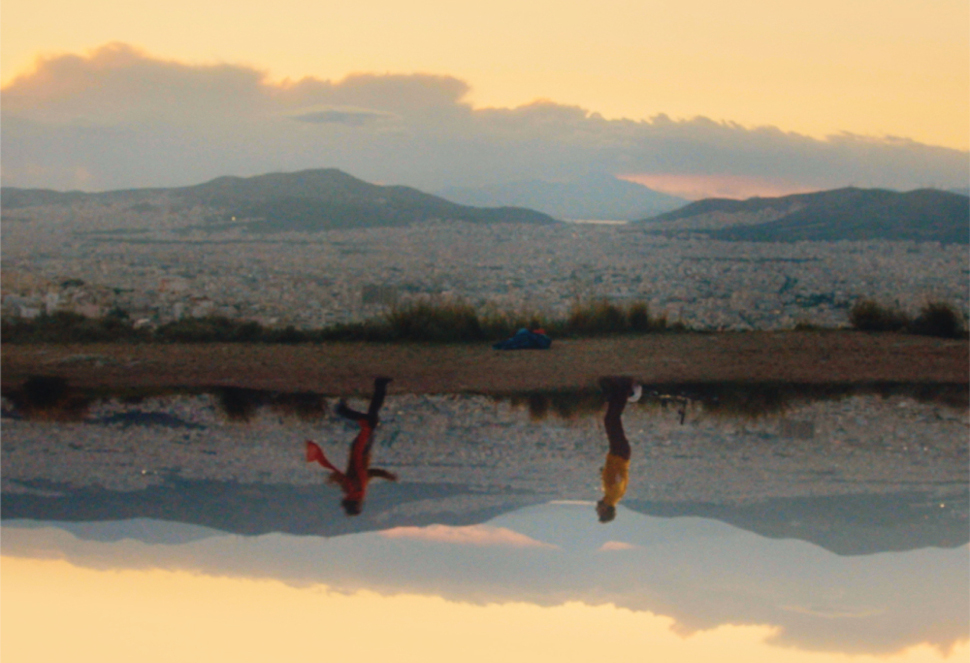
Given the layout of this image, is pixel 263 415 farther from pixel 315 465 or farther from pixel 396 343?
pixel 396 343

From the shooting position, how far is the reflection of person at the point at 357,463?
468 centimetres

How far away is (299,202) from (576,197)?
2.16 metres

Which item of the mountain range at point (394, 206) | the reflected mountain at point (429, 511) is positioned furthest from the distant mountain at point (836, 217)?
the reflected mountain at point (429, 511)

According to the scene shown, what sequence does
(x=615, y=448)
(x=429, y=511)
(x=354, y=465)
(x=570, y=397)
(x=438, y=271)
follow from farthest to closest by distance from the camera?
(x=438, y=271)
(x=570, y=397)
(x=615, y=448)
(x=354, y=465)
(x=429, y=511)

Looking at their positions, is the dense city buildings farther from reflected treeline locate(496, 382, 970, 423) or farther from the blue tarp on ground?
reflected treeline locate(496, 382, 970, 423)

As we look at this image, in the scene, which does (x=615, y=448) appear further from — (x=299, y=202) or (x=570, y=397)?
(x=299, y=202)

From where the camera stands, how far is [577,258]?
22.1 feet

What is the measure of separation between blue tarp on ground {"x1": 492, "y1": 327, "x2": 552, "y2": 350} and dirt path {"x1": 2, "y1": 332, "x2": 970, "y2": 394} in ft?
0.25

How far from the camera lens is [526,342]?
6340 millimetres

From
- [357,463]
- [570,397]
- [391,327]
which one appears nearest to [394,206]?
[391,327]

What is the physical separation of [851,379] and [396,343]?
3.17 meters

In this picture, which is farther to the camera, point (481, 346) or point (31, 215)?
point (31, 215)

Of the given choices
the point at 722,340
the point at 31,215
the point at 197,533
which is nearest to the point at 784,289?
the point at 722,340

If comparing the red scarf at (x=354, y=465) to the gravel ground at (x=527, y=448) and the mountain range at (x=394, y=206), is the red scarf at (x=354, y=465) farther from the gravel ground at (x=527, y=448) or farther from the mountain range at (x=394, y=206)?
the mountain range at (x=394, y=206)
